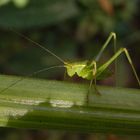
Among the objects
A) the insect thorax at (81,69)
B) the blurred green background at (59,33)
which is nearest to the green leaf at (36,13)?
the blurred green background at (59,33)

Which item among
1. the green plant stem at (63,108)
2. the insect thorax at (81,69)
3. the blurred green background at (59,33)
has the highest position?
the blurred green background at (59,33)

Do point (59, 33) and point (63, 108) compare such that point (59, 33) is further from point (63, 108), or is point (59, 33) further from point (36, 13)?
point (63, 108)

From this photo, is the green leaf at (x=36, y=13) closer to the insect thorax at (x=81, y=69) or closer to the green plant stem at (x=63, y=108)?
the insect thorax at (x=81, y=69)

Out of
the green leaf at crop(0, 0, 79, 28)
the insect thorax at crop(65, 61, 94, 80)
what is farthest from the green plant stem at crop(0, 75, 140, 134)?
the green leaf at crop(0, 0, 79, 28)

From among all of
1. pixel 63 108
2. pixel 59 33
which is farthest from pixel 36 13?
pixel 63 108

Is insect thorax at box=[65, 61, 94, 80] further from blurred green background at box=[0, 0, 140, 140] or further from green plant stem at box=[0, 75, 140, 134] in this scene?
blurred green background at box=[0, 0, 140, 140]

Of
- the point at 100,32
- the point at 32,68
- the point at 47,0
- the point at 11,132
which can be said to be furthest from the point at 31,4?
the point at 11,132

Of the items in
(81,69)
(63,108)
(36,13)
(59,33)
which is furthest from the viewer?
(59,33)
